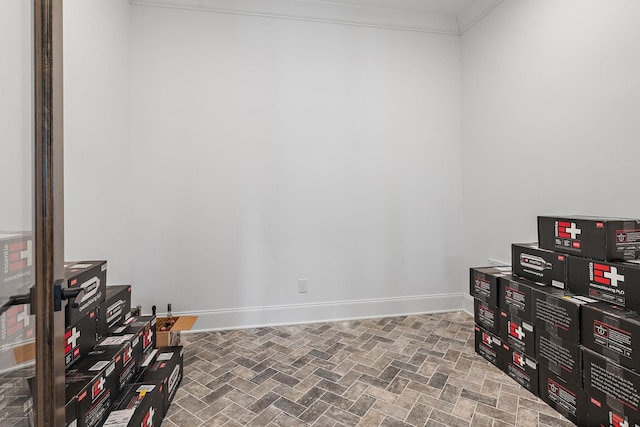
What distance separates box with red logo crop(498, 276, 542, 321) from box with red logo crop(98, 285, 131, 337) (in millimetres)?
2348

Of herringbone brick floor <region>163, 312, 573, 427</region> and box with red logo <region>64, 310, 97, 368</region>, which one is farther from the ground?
box with red logo <region>64, 310, 97, 368</region>

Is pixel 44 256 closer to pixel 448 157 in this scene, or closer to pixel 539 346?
pixel 539 346

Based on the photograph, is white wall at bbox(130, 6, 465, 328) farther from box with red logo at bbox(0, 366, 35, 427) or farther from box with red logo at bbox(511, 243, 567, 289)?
box with red logo at bbox(0, 366, 35, 427)

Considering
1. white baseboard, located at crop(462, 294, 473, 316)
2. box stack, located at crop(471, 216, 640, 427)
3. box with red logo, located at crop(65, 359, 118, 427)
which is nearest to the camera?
box with red logo, located at crop(65, 359, 118, 427)

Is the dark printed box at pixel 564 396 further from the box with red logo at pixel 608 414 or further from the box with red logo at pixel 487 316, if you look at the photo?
the box with red logo at pixel 487 316

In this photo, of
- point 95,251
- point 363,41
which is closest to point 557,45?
point 363,41

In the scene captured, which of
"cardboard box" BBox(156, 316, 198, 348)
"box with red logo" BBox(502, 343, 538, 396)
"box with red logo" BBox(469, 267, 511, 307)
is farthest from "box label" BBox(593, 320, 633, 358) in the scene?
"cardboard box" BBox(156, 316, 198, 348)

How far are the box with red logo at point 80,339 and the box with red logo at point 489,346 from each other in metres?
2.39

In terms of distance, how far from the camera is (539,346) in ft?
5.56

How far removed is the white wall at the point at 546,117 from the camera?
1743 millimetres

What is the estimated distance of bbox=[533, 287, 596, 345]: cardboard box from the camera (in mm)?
1488

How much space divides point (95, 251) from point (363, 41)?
294 centimetres

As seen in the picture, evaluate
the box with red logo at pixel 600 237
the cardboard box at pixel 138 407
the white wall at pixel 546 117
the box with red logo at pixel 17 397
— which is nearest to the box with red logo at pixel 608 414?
the box with red logo at pixel 600 237

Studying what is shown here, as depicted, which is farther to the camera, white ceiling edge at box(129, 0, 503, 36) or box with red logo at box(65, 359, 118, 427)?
white ceiling edge at box(129, 0, 503, 36)
